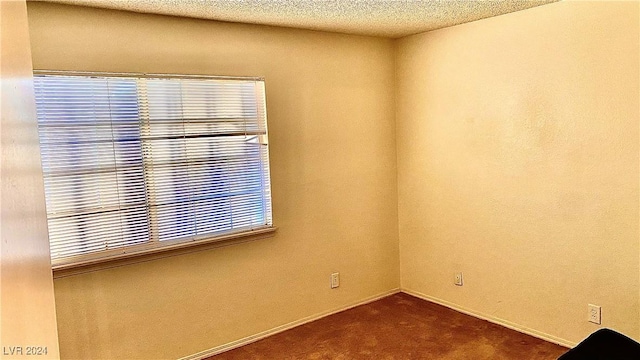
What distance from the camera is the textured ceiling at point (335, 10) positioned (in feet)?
8.69

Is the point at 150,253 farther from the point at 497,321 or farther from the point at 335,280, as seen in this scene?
the point at 497,321

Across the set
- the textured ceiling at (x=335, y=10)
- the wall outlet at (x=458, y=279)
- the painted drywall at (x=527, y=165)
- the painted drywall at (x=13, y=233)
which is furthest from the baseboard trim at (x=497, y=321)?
the painted drywall at (x=13, y=233)

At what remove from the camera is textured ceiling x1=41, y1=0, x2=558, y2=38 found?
2648mm

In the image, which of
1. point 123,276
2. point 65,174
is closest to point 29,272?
point 65,174

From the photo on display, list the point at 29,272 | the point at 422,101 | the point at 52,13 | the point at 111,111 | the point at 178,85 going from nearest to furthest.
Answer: the point at 29,272, the point at 52,13, the point at 111,111, the point at 178,85, the point at 422,101

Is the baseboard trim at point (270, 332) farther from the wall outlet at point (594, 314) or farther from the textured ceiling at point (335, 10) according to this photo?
the textured ceiling at point (335, 10)

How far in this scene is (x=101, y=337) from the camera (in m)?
2.76

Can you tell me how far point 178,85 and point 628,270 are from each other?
3.01 metres

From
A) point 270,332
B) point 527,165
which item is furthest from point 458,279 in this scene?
point 270,332

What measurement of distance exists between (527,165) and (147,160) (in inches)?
100

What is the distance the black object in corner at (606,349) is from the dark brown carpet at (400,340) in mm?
1408

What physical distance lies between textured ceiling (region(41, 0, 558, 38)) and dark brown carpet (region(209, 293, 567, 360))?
7.52 ft

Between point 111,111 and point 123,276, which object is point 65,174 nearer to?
point 111,111

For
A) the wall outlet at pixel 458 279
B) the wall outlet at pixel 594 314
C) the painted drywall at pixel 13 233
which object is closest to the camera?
the painted drywall at pixel 13 233
